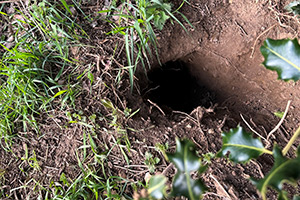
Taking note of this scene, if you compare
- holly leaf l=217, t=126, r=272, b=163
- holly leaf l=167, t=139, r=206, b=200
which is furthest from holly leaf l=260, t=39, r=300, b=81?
holly leaf l=167, t=139, r=206, b=200

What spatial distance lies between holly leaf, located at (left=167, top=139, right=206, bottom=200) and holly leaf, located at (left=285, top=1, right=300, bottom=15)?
1.67m

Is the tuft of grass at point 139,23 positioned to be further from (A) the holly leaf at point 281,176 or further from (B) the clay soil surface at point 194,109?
(A) the holly leaf at point 281,176

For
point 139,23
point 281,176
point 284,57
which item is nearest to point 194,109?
point 139,23

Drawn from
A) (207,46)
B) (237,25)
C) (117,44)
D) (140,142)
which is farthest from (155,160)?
(237,25)

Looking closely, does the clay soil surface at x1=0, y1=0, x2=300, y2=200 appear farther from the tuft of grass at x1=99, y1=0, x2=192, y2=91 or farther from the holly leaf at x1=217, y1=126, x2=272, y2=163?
the holly leaf at x1=217, y1=126, x2=272, y2=163

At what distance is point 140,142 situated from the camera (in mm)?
1935

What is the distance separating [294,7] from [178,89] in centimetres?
126

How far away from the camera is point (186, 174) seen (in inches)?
34.4

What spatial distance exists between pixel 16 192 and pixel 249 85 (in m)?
1.98

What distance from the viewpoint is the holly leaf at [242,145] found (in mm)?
1173

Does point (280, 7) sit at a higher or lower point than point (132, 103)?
higher

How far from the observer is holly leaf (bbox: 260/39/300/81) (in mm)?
1137

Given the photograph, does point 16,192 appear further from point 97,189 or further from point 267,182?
point 267,182

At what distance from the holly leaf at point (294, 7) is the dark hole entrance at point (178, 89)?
95cm
